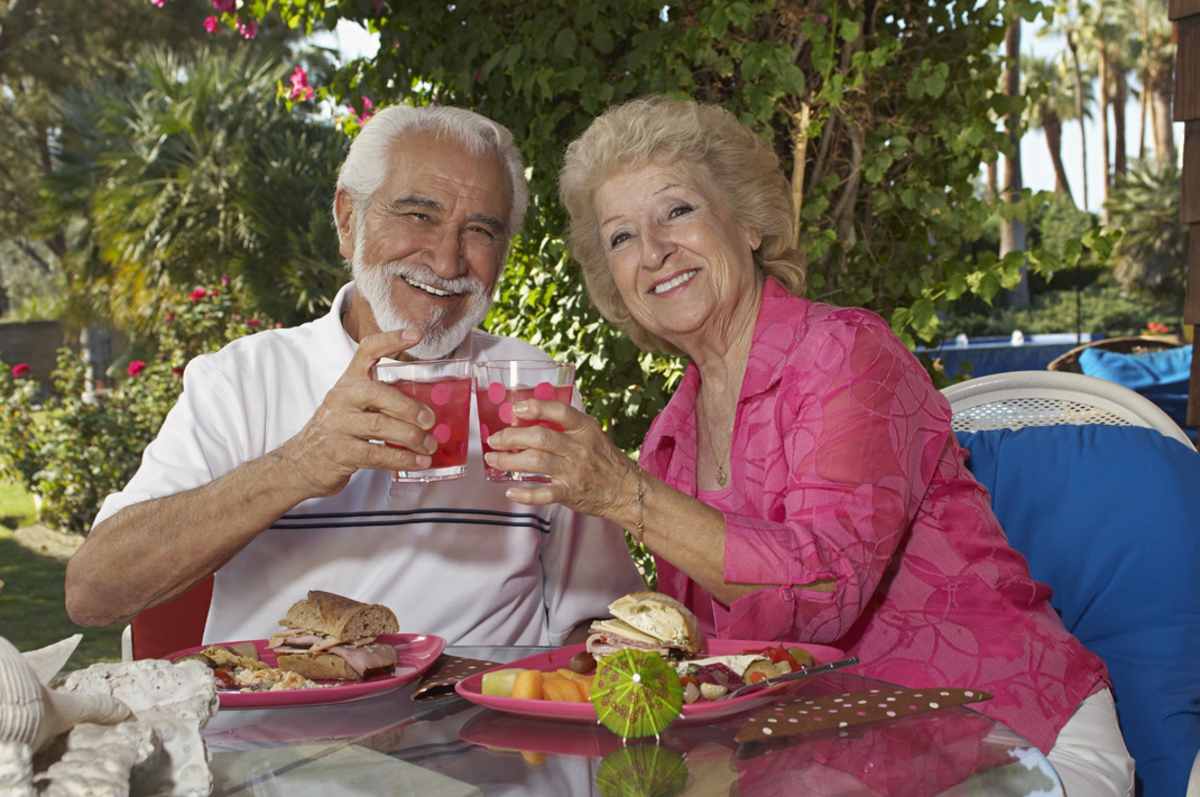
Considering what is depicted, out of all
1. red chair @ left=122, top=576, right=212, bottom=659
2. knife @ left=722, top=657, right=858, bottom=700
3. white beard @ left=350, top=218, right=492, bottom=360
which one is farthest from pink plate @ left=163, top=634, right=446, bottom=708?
white beard @ left=350, top=218, right=492, bottom=360

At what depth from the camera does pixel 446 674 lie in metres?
1.54

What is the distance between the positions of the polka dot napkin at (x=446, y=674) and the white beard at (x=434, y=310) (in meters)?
0.86

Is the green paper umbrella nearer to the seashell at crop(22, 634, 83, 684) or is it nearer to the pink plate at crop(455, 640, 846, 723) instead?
the pink plate at crop(455, 640, 846, 723)

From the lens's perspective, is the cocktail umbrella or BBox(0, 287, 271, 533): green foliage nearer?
the cocktail umbrella

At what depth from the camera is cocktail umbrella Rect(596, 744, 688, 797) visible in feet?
3.60

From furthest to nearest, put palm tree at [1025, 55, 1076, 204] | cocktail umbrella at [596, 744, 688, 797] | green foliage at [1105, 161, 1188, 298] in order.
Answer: palm tree at [1025, 55, 1076, 204]
green foliage at [1105, 161, 1188, 298]
cocktail umbrella at [596, 744, 688, 797]

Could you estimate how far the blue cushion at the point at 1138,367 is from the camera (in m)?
7.21

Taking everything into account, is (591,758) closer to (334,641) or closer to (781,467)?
(334,641)

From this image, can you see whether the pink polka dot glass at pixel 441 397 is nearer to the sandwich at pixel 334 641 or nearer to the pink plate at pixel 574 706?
the sandwich at pixel 334 641

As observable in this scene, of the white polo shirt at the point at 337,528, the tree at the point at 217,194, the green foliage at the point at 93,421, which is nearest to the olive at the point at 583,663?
the white polo shirt at the point at 337,528

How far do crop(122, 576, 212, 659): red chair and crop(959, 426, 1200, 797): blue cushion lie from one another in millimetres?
1822

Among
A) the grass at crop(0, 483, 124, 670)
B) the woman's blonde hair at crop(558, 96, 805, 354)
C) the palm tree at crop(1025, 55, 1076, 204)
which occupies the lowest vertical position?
the grass at crop(0, 483, 124, 670)

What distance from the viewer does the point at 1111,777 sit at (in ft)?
5.40

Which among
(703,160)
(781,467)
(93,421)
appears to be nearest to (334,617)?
(781,467)
